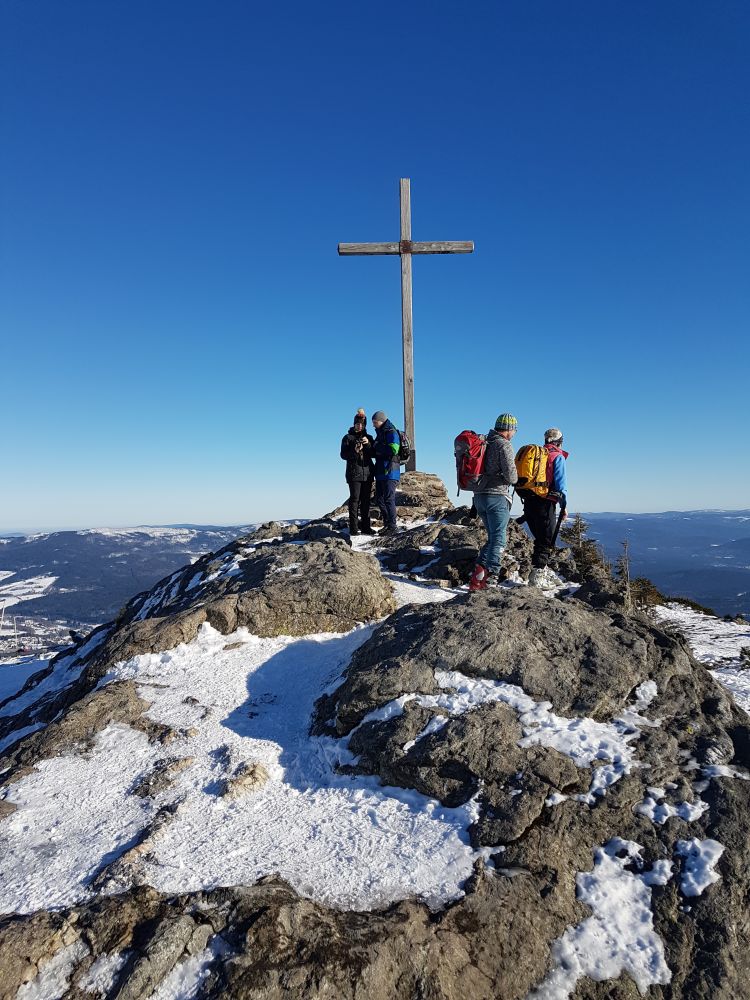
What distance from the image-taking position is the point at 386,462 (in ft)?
39.8

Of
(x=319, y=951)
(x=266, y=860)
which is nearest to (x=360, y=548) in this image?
(x=266, y=860)

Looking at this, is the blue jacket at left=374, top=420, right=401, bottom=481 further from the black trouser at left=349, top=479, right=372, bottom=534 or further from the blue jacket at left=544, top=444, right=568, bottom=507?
the blue jacket at left=544, top=444, right=568, bottom=507

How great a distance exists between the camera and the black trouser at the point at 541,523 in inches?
403

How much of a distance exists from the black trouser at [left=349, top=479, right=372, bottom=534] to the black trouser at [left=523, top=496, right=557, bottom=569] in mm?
4099

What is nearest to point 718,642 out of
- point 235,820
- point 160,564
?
point 235,820

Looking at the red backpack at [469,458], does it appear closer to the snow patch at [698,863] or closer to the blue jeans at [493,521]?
the blue jeans at [493,521]

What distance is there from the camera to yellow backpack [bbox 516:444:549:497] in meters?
9.88

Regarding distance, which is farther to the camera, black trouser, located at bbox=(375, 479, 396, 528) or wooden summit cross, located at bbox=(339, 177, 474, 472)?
wooden summit cross, located at bbox=(339, 177, 474, 472)

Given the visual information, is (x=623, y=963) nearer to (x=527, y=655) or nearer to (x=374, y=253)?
(x=527, y=655)

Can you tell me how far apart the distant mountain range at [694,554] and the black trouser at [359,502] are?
1078 centimetres

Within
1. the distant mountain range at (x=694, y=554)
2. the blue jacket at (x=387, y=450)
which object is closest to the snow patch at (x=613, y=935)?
the blue jacket at (x=387, y=450)

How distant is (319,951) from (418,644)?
3413 millimetres

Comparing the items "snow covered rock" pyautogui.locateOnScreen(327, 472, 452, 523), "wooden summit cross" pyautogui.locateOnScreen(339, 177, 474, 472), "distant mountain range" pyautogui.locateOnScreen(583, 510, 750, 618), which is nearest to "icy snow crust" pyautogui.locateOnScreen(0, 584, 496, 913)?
"snow covered rock" pyautogui.locateOnScreen(327, 472, 452, 523)

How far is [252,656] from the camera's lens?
7.89 m
